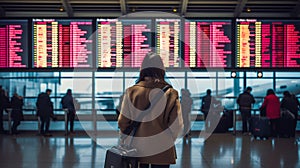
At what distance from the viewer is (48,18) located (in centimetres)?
1183

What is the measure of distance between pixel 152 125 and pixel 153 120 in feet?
0.14

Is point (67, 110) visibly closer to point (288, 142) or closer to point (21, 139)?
point (21, 139)

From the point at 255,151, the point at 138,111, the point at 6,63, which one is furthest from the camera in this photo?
the point at 6,63

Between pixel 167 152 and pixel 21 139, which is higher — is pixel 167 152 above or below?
above

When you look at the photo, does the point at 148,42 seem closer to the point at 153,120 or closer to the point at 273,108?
the point at 273,108

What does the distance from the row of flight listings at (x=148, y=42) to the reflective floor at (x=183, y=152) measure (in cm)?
205

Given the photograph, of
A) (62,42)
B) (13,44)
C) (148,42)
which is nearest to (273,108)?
(148,42)

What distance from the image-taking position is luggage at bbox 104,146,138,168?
11.7 feet

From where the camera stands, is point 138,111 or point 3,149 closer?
point 138,111

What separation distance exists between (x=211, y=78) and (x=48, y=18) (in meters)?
7.95

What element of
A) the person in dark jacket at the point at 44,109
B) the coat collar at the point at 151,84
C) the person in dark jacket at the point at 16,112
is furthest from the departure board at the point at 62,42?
the coat collar at the point at 151,84

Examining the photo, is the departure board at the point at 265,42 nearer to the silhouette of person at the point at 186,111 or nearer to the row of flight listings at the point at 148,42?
the row of flight listings at the point at 148,42

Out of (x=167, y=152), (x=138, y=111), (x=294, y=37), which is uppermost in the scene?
(x=294, y=37)

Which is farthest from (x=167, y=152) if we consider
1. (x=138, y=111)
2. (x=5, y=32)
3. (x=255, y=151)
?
(x=5, y=32)
